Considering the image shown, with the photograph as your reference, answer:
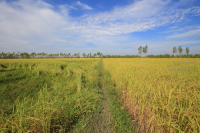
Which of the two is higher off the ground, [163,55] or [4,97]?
[163,55]

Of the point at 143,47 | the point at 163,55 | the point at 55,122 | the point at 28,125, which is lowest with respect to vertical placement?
the point at 55,122

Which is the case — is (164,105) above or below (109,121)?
above

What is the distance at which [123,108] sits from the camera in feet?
11.9

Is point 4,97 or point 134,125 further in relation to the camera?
point 4,97

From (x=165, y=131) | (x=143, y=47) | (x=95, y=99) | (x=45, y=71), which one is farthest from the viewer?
(x=143, y=47)

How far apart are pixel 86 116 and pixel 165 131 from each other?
256 centimetres

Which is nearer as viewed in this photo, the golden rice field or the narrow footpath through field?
the golden rice field

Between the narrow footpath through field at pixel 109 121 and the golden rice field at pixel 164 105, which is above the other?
the golden rice field at pixel 164 105

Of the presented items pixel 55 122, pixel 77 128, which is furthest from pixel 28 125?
pixel 77 128

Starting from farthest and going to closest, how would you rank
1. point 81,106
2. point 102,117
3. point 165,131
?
point 81,106
point 102,117
point 165,131

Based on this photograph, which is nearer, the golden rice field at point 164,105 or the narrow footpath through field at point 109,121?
the golden rice field at point 164,105

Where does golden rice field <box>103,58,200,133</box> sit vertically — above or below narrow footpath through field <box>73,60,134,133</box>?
above

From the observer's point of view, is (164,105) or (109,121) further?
(109,121)

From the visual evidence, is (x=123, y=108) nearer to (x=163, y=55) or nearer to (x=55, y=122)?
(x=55, y=122)
